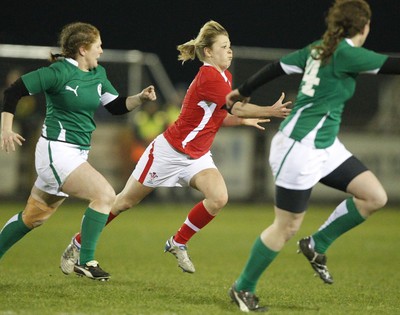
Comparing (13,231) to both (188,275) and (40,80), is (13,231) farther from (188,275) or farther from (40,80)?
(188,275)

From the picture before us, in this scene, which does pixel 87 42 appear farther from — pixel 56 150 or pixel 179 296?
pixel 179 296

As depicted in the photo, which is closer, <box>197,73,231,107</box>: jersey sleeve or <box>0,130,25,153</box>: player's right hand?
<box>0,130,25,153</box>: player's right hand

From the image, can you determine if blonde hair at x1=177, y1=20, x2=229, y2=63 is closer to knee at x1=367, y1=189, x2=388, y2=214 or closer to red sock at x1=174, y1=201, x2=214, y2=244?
red sock at x1=174, y1=201, x2=214, y2=244

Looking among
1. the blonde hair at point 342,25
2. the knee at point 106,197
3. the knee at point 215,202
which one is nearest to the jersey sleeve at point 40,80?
the knee at point 106,197

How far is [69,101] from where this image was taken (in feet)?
22.0

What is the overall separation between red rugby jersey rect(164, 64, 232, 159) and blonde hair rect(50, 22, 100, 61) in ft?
3.09

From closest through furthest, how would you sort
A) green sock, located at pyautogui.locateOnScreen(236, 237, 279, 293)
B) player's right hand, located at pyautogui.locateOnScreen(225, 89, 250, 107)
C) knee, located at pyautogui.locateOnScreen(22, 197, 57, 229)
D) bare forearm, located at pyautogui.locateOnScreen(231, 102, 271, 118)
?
1. green sock, located at pyautogui.locateOnScreen(236, 237, 279, 293)
2. player's right hand, located at pyautogui.locateOnScreen(225, 89, 250, 107)
3. bare forearm, located at pyautogui.locateOnScreen(231, 102, 271, 118)
4. knee, located at pyautogui.locateOnScreen(22, 197, 57, 229)

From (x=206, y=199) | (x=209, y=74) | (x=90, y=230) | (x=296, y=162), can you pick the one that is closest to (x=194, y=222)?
(x=206, y=199)

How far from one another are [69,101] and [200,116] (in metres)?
1.15

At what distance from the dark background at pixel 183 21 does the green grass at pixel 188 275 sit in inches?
570

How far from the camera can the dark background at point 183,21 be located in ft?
89.1

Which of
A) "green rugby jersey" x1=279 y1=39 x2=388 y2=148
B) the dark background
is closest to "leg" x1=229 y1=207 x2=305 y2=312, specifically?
"green rugby jersey" x1=279 y1=39 x2=388 y2=148

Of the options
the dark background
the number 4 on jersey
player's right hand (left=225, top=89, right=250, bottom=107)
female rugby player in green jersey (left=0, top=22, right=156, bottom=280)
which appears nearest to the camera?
the number 4 on jersey

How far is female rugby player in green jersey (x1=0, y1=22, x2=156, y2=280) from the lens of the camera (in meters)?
6.62
